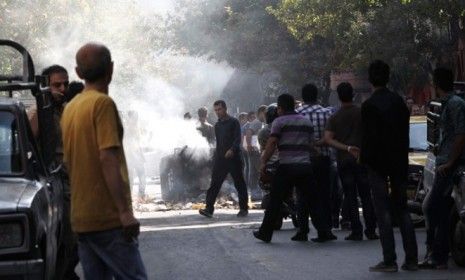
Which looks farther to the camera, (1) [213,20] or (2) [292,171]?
(1) [213,20]

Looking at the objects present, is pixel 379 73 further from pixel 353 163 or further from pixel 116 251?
pixel 116 251

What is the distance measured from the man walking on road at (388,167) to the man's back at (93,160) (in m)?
5.18

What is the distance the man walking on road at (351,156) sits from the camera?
48.8 ft

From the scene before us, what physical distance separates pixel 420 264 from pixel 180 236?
5.20 metres

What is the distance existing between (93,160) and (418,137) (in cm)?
1344

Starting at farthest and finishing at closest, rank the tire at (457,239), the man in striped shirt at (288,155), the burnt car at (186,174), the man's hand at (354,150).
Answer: the burnt car at (186,174)
the man in striped shirt at (288,155)
the man's hand at (354,150)
the tire at (457,239)

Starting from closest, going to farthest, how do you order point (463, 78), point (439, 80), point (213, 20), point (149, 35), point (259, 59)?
point (439, 80)
point (463, 78)
point (259, 59)
point (213, 20)
point (149, 35)

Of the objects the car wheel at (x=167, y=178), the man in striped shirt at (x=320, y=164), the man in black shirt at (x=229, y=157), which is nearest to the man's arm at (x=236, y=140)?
the man in black shirt at (x=229, y=157)

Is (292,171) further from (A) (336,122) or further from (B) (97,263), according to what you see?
(B) (97,263)

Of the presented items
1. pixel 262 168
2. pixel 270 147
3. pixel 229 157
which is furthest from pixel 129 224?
pixel 229 157

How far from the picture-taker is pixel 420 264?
38.7 feet

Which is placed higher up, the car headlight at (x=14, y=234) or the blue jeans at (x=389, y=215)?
the car headlight at (x=14, y=234)

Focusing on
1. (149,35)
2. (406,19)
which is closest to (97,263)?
(406,19)

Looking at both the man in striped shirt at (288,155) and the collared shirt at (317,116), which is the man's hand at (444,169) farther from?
the collared shirt at (317,116)
